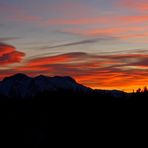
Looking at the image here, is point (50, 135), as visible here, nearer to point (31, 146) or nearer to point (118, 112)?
point (31, 146)

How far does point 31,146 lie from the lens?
4406 centimetres

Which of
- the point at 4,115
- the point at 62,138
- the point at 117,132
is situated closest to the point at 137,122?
the point at 117,132

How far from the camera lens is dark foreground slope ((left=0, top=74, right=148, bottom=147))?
43969 mm

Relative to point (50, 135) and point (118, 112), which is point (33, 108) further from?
point (118, 112)

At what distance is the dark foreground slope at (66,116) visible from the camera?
43969 mm

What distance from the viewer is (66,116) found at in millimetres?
45469

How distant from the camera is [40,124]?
45156mm

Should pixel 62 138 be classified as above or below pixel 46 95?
below

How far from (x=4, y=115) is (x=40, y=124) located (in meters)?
4.36

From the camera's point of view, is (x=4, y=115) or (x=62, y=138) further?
(x=4, y=115)

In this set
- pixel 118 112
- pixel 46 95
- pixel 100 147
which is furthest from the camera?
pixel 46 95

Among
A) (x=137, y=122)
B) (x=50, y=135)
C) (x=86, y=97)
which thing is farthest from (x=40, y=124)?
(x=137, y=122)

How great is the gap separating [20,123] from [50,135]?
343cm

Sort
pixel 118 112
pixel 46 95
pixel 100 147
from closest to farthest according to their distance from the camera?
1. pixel 100 147
2. pixel 118 112
3. pixel 46 95
